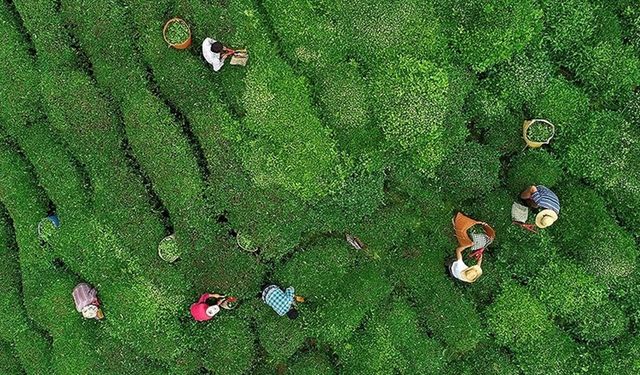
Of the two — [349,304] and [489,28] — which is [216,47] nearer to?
[489,28]

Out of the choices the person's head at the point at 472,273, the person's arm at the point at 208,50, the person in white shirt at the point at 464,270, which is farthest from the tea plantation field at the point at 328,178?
the person's head at the point at 472,273

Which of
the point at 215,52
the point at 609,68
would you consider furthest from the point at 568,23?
the point at 215,52

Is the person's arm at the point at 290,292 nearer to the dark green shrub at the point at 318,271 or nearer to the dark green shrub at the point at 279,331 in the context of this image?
the dark green shrub at the point at 318,271

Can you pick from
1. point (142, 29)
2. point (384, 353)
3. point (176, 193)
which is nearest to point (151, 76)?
point (142, 29)

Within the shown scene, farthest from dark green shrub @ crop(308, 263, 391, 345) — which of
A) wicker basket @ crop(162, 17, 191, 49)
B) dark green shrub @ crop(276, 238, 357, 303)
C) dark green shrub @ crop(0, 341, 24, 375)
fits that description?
dark green shrub @ crop(0, 341, 24, 375)

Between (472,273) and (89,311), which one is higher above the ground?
(89,311)

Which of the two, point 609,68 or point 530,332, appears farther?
point 530,332
